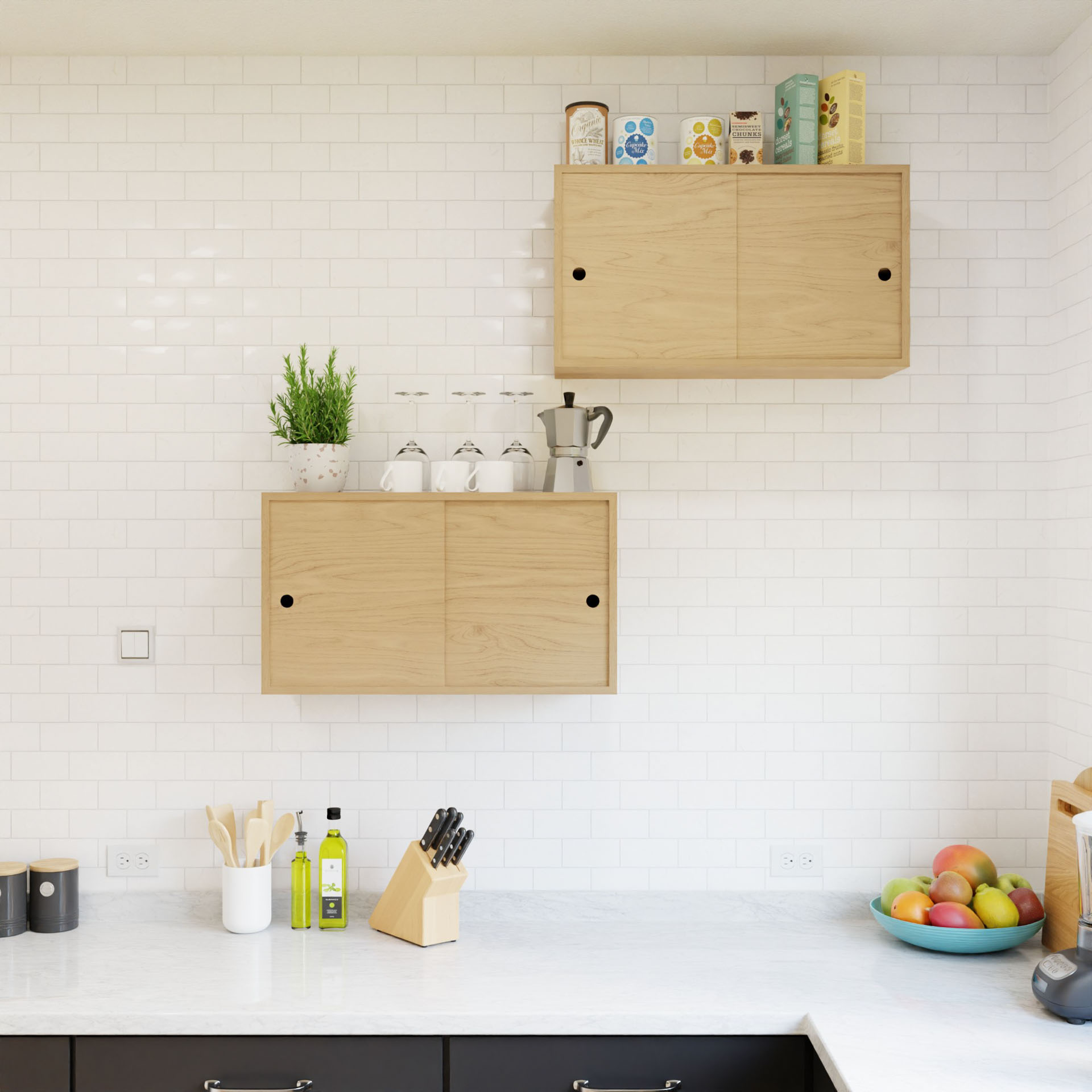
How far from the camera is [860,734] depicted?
2461mm

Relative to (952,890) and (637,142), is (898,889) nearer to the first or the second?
(952,890)

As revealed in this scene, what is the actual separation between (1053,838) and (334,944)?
1.58 m

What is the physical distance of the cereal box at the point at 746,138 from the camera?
230 cm

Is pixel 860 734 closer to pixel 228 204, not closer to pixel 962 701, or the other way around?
pixel 962 701

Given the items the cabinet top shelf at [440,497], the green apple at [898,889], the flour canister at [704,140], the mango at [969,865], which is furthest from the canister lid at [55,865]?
the flour canister at [704,140]

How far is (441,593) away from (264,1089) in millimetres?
1020

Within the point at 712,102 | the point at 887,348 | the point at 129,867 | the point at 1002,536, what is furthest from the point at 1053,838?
the point at 129,867

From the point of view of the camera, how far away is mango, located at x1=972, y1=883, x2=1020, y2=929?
84.7 inches

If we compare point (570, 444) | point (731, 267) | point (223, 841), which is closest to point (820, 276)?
point (731, 267)

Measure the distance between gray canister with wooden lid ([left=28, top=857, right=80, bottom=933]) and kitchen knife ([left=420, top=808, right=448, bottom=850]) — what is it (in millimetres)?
813

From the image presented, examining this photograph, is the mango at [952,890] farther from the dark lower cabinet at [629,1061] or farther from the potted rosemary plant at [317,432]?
the potted rosemary plant at [317,432]

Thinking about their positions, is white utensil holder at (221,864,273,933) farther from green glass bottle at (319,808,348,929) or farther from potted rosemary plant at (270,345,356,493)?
potted rosemary plant at (270,345,356,493)

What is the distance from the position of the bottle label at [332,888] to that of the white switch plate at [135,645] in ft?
2.16

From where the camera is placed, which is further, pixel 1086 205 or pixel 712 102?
pixel 712 102
